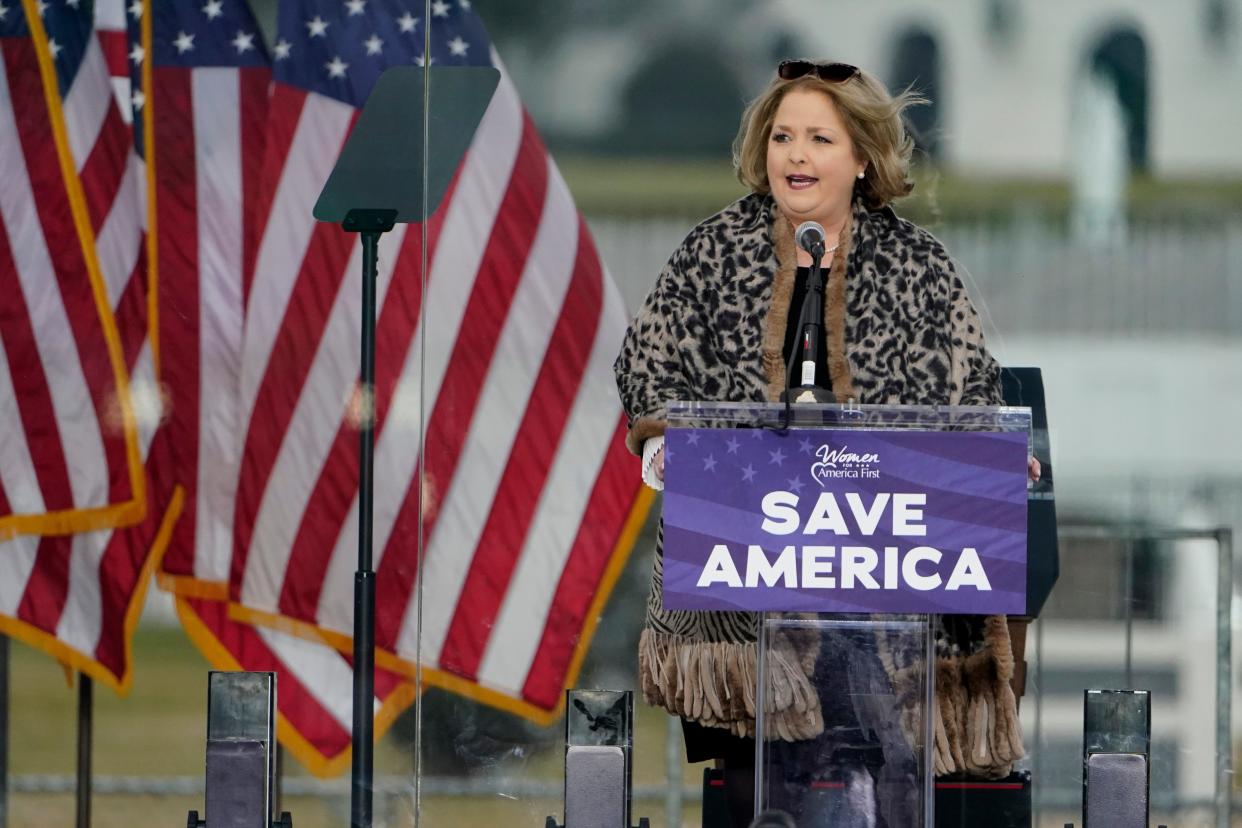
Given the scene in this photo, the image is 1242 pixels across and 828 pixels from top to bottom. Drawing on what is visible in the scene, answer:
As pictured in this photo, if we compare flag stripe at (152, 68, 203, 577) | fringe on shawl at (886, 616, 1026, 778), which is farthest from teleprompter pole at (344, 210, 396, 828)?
fringe on shawl at (886, 616, 1026, 778)

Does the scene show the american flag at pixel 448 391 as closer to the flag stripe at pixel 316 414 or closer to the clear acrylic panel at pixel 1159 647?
the flag stripe at pixel 316 414

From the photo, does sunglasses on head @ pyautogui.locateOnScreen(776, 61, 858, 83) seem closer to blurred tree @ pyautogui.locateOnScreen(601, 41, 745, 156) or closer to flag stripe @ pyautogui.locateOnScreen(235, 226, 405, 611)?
blurred tree @ pyautogui.locateOnScreen(601, 41, 745, 156)

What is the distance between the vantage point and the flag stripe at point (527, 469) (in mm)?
5250

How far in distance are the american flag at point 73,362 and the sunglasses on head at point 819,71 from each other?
2062 mm

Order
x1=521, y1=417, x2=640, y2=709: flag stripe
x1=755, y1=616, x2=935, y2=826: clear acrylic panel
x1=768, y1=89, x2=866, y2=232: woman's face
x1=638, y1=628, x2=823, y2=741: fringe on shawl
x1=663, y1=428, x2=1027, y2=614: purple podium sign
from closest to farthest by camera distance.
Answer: x1=663, y1=428, x2=1027, y2=614: purple podium sign
x1=755, y1=616, x2=935, y2=826: clear acrylic panel
x1=638, y1=628, x2=823, y2=741: fringe on shawl
x1=768, y1=89, x2=866, y2=232: woman's face
x1=521, y1=417, x2=640, y2=709: flag stripe

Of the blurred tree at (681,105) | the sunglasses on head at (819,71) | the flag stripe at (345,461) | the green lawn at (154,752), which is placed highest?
the blurred tree at (681,105)

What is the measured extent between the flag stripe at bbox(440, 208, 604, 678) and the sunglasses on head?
1139mm

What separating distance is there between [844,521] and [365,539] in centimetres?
207

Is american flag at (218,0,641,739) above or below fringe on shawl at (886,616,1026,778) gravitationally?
above

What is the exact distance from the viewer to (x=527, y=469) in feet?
17.3

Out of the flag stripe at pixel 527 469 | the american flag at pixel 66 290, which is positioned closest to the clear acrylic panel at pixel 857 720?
the flag stripe at pixel 527 469

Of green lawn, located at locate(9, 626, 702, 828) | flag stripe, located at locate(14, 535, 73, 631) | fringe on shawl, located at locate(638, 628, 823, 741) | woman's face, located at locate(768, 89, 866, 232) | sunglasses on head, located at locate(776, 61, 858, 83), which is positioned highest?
sunglasses on head, located at locate(776, 61, 858, 83)

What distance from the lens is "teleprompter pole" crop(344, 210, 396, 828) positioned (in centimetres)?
525

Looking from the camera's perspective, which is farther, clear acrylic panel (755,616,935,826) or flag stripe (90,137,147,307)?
flag stripe (90,137,147,307)
